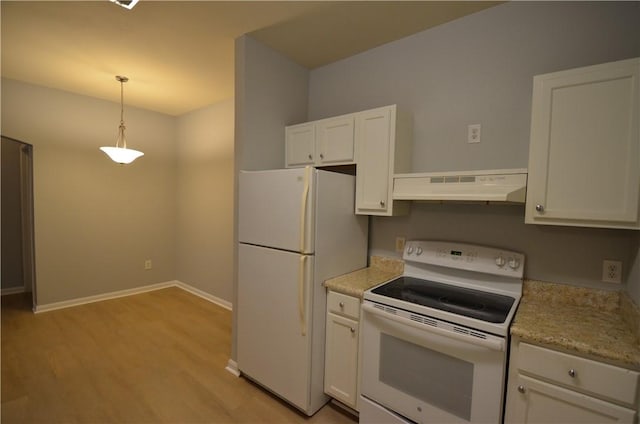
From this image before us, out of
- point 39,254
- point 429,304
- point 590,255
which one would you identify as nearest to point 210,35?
point 429,304

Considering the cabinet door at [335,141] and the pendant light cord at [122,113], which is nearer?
the cabinet door at [335,141]

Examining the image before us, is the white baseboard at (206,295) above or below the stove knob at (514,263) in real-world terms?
below

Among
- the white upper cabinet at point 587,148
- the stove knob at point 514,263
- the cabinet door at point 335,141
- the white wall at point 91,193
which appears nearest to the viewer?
the white upper cabinet at point 587,148

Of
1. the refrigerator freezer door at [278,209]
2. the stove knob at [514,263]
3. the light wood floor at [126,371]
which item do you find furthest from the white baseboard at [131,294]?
the stove knob at [514,263]

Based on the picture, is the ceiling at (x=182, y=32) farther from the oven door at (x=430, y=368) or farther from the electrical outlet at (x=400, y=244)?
the oven door at (x=430, y=368)

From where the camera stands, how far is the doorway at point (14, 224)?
4.10 meters

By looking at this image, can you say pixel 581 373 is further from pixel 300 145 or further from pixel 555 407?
pixel 300 145

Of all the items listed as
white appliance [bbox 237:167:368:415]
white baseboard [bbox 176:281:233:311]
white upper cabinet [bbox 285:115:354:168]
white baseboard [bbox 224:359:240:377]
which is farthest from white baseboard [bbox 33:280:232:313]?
white upper cabinet [bbox 285:115:354:168]

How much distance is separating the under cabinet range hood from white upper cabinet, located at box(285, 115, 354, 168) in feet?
1.57

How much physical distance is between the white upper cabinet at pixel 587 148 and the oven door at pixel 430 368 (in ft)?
2.36

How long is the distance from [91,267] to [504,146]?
473 centimetres

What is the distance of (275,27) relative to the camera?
7.09 ft

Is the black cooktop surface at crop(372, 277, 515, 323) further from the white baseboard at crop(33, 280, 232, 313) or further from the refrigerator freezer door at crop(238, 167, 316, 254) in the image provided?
the white baseboard at crop(33, 280, 232, 313)

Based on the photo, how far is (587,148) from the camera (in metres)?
1.36
